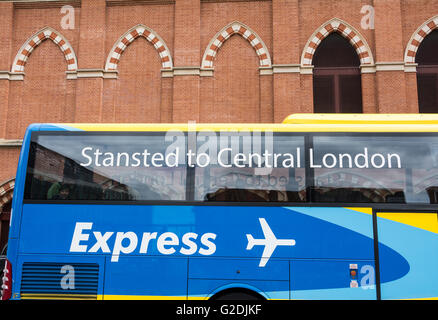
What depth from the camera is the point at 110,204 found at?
5.12 meters

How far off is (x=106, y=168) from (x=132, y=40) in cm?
872

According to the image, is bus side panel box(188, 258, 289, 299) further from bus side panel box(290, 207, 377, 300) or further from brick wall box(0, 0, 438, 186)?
brick wall box(0, 0, 438, 186)

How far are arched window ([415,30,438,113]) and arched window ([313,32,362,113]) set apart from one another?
191 centimetres

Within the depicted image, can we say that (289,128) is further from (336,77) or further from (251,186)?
(336,77)

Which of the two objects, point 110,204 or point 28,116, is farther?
point 28,116

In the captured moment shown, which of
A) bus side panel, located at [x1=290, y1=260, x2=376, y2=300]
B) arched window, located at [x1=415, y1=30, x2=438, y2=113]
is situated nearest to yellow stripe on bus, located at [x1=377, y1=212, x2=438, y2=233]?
bus side panel, located at [x1=290, y1=260, x2=376, y2=300]

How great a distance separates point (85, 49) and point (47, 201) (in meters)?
8.80

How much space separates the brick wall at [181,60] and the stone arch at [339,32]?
92 millimetres

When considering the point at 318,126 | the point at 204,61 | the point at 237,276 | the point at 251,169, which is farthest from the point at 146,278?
the point at 204,61

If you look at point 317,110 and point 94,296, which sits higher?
point 317,110

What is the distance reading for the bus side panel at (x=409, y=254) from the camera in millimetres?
4871

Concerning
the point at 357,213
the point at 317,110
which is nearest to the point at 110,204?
the point at 357,213
